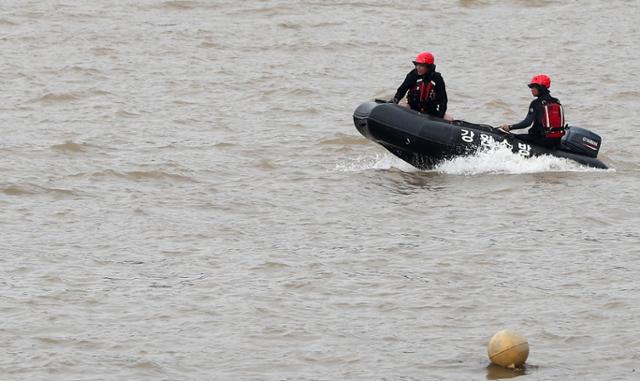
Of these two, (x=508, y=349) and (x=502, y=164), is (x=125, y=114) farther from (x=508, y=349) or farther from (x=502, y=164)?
(x=508, y=349)

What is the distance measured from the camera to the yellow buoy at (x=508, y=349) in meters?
9.59

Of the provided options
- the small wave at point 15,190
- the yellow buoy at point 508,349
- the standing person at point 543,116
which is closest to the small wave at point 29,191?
the small wave at point 15,190

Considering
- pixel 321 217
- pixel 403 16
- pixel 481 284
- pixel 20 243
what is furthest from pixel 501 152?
pixel 403 16

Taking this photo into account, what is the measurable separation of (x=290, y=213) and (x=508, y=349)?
203 inches

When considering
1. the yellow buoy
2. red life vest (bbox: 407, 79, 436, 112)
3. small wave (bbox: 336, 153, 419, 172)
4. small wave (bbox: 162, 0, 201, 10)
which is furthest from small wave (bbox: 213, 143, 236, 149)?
small wave (bbox: 162, 0, 201, 10)

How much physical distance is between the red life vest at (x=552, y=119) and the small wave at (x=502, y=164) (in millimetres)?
318

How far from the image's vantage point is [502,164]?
16.3 metres

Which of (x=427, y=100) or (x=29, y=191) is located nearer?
(x=29, y=191)

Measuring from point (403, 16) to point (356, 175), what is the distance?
1211 cm

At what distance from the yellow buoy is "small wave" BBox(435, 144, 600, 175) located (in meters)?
6.69

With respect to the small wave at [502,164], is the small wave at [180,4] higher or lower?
higher

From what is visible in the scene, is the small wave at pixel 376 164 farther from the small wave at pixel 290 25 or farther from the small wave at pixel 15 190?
the small wave at pixel 290 25

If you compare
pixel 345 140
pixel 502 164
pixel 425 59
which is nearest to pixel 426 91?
pixel 425 59

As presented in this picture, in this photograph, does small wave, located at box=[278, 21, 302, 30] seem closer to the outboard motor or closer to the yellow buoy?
the outboard motor
